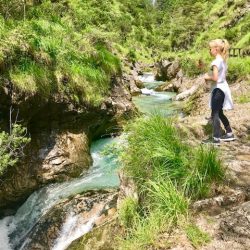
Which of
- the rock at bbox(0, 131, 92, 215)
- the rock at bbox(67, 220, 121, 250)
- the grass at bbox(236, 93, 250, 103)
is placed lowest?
the rock at bbox(67, 220, 121, 250)

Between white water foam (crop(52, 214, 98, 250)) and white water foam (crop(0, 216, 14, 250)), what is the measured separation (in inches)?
68.3

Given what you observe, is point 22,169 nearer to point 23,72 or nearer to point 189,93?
point 23,72

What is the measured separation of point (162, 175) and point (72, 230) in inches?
153

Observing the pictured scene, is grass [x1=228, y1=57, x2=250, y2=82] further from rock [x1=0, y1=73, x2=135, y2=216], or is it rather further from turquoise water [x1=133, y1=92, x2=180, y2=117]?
rock [x1=0, y1=73, x2=135, y2=216]

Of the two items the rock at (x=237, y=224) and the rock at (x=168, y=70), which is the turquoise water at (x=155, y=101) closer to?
the rock at (x=168, y=70)

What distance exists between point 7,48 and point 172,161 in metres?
5.87

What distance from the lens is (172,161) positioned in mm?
6656

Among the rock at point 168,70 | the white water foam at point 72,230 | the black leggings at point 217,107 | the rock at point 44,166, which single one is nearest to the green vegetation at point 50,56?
the rock at point 44,166

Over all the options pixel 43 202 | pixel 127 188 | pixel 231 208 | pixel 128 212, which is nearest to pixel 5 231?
pixel 43 202

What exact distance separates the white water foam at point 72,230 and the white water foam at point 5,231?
1.73 m

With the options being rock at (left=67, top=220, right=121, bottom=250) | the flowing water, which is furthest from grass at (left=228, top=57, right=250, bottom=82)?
rock at (left=67, top=220, right=121, bottom=250)

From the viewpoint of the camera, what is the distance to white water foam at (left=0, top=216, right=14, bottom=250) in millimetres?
10305

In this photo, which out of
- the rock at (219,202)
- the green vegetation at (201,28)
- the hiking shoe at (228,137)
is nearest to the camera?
the rock at (219,202)

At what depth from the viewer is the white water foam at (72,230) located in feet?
30.0
